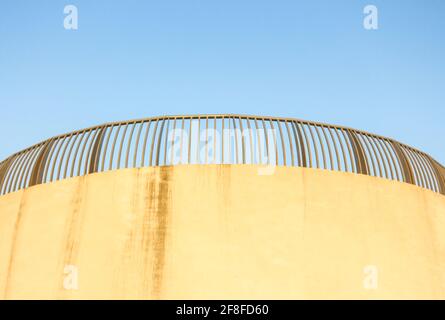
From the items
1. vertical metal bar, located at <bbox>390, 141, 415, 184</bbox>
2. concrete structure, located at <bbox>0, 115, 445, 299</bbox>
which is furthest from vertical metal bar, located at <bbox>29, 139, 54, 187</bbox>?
vertical metal bar, located at <bbox>390, 141, 415, 184</bbox>

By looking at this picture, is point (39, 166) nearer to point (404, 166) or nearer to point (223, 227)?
point (223, 227)

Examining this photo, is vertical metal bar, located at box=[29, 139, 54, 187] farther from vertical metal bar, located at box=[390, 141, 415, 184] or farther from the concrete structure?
vertical metal bar, located at box=[390, 141, 415, 184]

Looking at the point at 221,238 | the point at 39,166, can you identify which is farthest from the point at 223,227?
the point at 39,166

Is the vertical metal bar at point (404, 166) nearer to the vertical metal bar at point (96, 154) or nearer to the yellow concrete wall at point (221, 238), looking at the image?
the yellow concrete wall at point (221, 238)

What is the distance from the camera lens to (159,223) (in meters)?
10.4

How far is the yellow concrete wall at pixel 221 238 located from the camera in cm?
1018

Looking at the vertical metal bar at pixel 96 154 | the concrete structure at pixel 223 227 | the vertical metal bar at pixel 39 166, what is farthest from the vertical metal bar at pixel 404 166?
the vertical metal bar at pixel 39 166

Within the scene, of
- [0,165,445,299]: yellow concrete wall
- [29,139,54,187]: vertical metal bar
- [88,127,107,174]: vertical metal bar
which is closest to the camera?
[0,165,445,299]: yellow concrete wall

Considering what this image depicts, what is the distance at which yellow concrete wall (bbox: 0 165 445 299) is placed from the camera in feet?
33.4

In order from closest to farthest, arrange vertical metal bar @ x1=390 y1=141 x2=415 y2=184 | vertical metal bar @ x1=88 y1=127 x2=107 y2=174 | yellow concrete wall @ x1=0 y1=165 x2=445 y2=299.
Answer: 1. yellow concrete wall @ x1=0 y1=165 x2=445 y2=299
2. vertical metal bar @ x1=88 y1=127 x2=107 y2=174
3. vertical metal bar @ x1=390 y1=141 x2=415 y2=184

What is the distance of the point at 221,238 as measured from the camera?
33.9 ft
